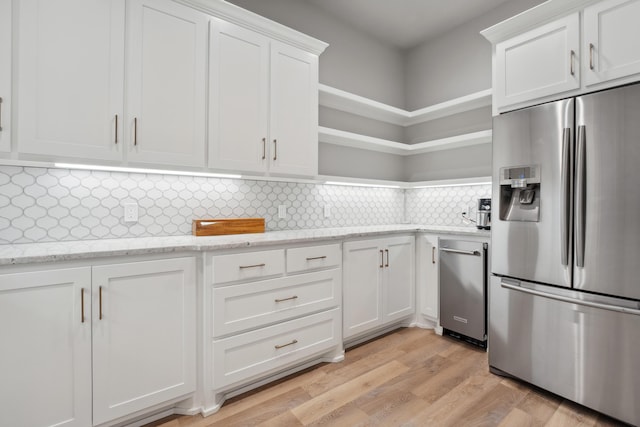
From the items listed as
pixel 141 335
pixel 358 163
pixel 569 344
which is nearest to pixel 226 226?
pixel 141 335

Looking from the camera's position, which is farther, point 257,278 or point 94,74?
point 257,278

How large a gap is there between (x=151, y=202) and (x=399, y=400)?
203cm

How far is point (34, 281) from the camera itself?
1.33 metres

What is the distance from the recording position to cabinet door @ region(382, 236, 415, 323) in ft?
8.99

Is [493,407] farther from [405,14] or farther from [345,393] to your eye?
[405,14]

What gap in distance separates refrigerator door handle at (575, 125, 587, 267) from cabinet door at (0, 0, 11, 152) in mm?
2967

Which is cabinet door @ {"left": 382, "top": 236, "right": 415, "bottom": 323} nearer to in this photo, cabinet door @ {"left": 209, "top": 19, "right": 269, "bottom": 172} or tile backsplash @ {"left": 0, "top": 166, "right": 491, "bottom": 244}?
tile backsplash @ {"left": 0, "top": 166, "right": 491, "bottom": 244}

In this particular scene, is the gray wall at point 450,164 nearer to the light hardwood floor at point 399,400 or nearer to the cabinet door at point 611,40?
the cabinet door at point 611,40

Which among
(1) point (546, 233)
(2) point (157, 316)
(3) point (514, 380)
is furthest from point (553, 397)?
(2) point (157, 316)

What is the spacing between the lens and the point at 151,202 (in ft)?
6.91

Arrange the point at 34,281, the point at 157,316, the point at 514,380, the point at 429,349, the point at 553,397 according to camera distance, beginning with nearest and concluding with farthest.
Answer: the point at 34,281 < the point at 157,316 < the point at 553,397 < the point at 514,380 < the point at 429,349

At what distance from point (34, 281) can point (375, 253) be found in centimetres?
214

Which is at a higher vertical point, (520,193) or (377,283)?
(520,193)

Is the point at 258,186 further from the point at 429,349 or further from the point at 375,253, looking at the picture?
the point at 429,349
